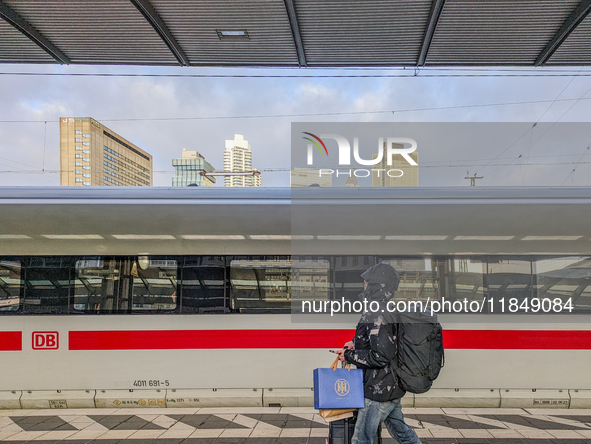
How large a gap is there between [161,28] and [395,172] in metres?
4.06

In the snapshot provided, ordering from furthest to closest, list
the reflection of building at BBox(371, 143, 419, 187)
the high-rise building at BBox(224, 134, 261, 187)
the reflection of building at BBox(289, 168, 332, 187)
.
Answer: the high-rise building at BBox(224, 134, 261, 187) → the reflection of building at BBox(371, 143, 419, 187) → the reflection of building at BBox(289, 168, 332, 187)

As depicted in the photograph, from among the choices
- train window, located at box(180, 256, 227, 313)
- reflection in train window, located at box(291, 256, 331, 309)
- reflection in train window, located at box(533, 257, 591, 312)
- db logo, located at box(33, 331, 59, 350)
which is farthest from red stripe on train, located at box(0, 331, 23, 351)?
reflection in train window, located at box(533, 257, 591, 312)

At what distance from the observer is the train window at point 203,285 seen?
5570mm

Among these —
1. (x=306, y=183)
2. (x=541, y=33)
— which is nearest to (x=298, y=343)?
(x=306, y=183)

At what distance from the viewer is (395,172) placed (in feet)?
22.1

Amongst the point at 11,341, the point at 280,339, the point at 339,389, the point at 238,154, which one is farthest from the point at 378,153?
the point at 238,154

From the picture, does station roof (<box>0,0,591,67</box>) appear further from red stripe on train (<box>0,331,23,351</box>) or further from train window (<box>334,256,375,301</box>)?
red stripe on train (<box>0,331,23,351</box>)

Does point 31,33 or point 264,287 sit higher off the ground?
point 31,33

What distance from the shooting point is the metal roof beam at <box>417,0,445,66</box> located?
3741 millimetres

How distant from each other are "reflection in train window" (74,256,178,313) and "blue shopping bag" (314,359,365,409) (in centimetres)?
321

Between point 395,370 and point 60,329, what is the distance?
4614mm

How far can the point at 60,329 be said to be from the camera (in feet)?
18.2

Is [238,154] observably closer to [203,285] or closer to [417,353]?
[203,285]

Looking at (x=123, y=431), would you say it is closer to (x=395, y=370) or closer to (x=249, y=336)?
(x=249, y=336)
